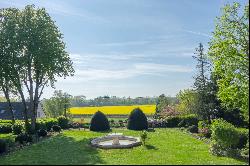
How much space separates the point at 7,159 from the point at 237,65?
2220cm

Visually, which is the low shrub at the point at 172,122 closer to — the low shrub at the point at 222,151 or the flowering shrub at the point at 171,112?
the flowering shrub at the point at 171,112

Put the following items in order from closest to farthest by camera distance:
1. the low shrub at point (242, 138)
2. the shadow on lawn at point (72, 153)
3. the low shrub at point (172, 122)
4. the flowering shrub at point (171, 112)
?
the shadow on lawn at point (72, 153)
the low shrub at point (242, 138)
the low shrub at point (172, 122)
the flowering shrub at point (171, 112)

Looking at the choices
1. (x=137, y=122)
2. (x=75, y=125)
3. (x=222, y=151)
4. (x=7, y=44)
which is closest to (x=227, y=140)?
(x=222, y=151)

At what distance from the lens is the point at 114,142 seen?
125 ft

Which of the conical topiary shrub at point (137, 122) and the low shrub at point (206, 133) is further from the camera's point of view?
the conical topiary shrub at point (137, 122)

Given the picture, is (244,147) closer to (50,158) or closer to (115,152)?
(115,152)

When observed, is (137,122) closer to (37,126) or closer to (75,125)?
(75,125)

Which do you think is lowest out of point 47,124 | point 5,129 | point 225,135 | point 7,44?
point 5,129

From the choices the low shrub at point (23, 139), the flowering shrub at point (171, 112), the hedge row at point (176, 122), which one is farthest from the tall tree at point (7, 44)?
the flowering shrub at point (171, 112)

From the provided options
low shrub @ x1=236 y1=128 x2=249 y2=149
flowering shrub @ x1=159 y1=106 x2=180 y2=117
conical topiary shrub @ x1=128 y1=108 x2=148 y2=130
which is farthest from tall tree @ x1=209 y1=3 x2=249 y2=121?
flowering shrub @ x1=159 y1=106 x2=180 y2=117

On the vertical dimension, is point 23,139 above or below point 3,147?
above

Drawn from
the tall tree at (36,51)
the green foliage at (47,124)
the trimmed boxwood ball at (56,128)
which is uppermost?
the tall tree at (36,51)

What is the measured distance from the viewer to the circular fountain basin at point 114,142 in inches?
1426

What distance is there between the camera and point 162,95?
115250 millimetres
